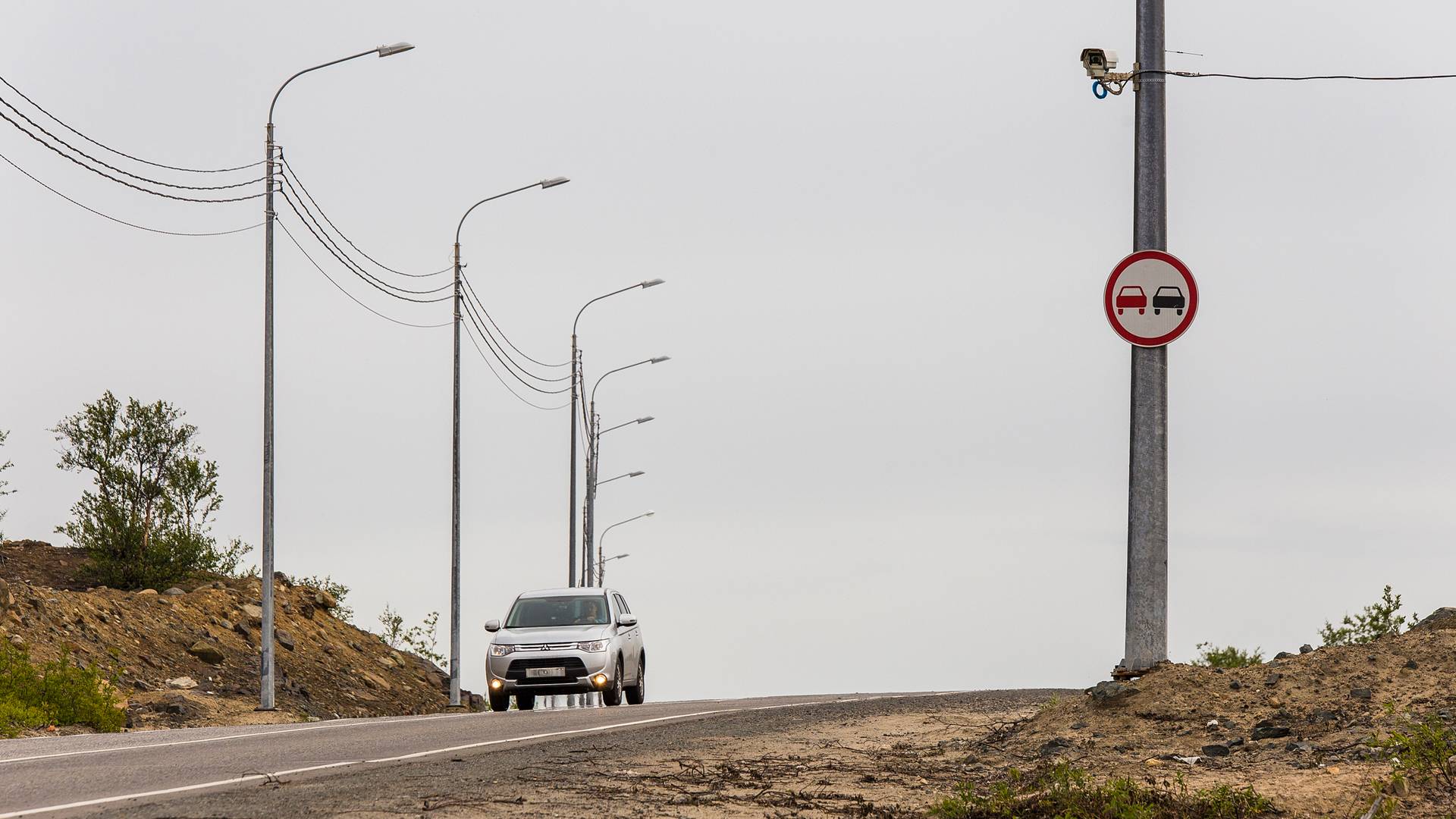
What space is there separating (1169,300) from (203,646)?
2754 cm

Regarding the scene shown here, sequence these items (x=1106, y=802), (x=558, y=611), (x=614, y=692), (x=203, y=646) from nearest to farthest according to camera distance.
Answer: (x=1106, y=802) → (x=614, y=692) → (x=558, y=611) → (x=203, y=646)

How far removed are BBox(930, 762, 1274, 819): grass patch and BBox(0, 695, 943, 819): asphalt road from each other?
14.8 ft

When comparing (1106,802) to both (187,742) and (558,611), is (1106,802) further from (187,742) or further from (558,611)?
(558,611)

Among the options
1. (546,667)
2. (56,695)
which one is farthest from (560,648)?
(56,695)

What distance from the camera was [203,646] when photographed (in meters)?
35.6

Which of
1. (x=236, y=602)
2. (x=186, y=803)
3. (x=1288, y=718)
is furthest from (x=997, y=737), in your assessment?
(x=236, y=602)

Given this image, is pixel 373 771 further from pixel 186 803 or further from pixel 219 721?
pixel 219 721

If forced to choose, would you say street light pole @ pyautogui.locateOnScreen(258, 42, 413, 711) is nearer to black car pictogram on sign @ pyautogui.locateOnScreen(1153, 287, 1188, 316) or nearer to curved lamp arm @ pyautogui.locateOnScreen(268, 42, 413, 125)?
curved lamp arm @ pyautogui.locateOnScreen(268, 42, 413, 125)

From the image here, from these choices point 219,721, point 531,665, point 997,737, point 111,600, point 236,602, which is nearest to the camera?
point 997,737

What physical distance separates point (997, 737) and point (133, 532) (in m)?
31.0

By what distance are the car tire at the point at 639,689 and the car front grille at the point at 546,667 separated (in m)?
2.63

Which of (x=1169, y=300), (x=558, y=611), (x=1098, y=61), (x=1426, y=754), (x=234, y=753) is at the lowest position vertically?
(x=234, y=753)

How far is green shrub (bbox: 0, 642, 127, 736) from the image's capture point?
78.9ft

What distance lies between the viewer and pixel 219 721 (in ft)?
96.2
